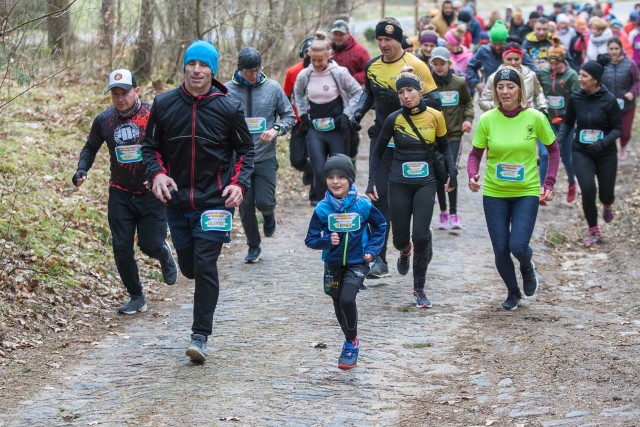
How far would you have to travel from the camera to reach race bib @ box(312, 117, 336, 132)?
41.7 feet

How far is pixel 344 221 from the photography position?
798 cm

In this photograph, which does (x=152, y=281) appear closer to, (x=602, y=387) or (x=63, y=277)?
(x=63, y=277)

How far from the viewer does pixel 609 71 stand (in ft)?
53.2

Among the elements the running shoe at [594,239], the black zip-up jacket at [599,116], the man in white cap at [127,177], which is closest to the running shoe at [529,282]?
the black zip-up jacket at [599,116]

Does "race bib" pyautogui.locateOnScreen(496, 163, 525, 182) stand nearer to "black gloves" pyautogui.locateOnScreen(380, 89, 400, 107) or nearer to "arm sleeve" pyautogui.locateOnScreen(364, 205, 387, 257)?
"black gloves" pyautogui.locateOnScreen(380, 89, 400, 107)

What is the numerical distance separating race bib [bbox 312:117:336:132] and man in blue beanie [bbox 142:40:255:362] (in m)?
4.70

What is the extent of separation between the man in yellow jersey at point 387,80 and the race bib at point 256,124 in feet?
3.42

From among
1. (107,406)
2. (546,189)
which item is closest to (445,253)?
(546,189)

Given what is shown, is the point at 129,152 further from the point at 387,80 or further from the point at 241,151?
the point at 387,80

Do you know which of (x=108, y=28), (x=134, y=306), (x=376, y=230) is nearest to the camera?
(x=376, y=230)

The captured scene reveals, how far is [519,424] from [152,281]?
5.78 meters

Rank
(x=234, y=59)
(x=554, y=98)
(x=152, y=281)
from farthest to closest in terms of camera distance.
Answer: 1. (x=234, y=59)
2. (x=554, y=98)
3. (x=152, y=281)

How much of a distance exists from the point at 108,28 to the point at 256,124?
6570 mm

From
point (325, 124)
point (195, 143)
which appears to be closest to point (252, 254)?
point (325, 124)
